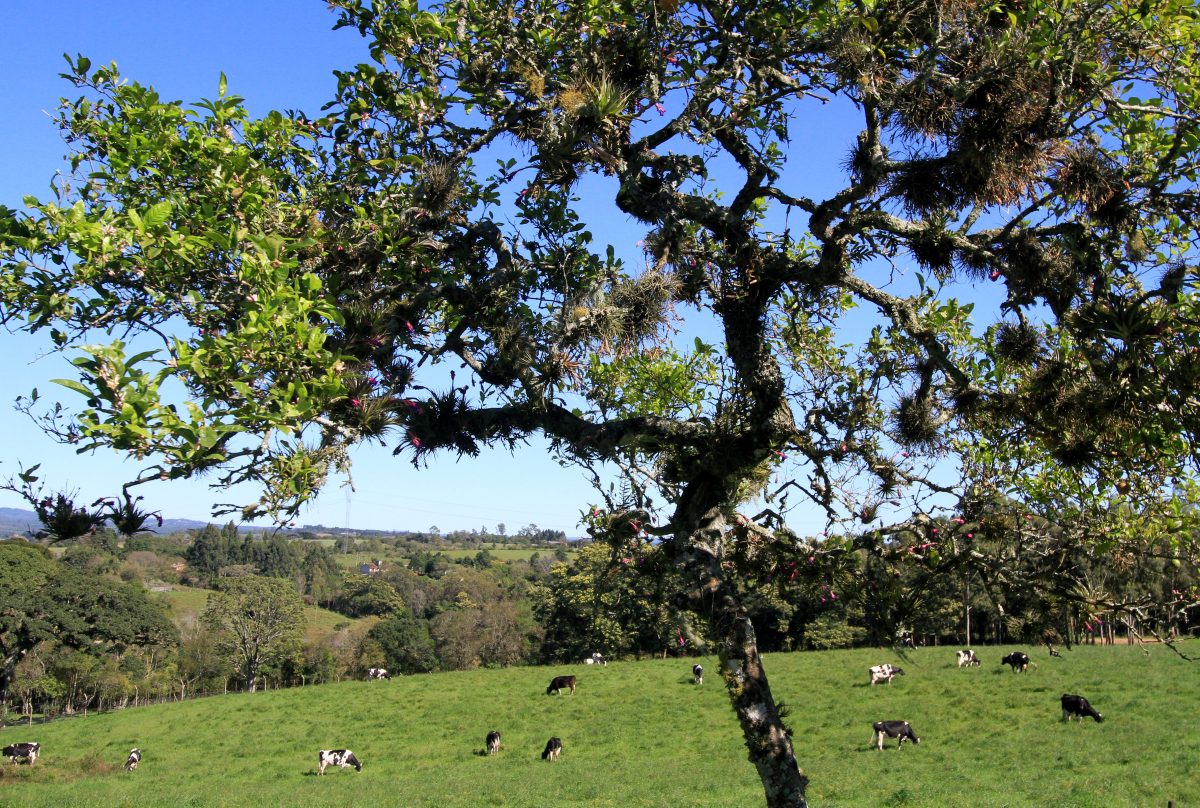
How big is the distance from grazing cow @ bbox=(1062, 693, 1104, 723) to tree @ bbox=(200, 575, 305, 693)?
6267cm

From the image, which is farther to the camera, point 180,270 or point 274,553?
point 274,553

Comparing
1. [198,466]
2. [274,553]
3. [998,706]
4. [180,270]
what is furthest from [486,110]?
[274,553]

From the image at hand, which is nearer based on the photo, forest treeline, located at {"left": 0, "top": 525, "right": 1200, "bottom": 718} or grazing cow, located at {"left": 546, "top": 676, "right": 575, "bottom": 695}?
grazing cow, located at {"left": 546, "top": 676, "right": 575, "bottom": 695}

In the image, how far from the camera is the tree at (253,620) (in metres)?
70.3

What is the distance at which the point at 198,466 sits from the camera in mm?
4578

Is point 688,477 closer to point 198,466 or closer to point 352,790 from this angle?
point 198,466

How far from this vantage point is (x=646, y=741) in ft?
104

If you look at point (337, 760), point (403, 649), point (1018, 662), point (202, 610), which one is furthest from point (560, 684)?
point (202, 610)

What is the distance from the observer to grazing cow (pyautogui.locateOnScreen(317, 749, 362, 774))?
99.4ft

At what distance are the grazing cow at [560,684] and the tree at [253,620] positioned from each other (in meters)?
40.0

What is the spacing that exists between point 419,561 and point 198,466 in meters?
187

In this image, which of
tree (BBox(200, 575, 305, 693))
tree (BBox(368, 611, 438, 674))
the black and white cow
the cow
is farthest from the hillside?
the black and white cow

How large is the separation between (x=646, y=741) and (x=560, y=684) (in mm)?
10435

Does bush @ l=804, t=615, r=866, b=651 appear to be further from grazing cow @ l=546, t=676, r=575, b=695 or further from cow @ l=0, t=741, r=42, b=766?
cow @ l=0, t=741, r=42, b=766
